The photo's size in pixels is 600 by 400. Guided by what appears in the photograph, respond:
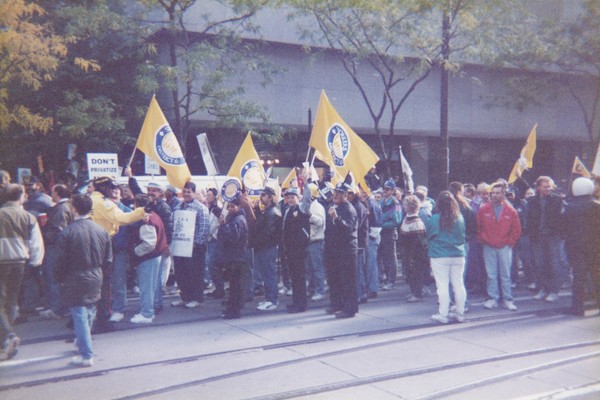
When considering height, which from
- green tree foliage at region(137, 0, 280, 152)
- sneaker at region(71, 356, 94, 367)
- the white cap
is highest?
green tree foliage at region(137, 0, 280, 152)

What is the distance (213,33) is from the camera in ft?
58.8

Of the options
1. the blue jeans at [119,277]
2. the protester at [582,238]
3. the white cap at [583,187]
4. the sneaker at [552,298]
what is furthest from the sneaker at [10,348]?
the sneaker at [552,298]

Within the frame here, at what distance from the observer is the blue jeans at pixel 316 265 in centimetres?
1073

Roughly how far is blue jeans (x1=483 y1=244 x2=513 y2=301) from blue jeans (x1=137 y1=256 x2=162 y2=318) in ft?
17.3

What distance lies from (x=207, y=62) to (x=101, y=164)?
6238mm

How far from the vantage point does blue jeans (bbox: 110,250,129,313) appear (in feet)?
29.2

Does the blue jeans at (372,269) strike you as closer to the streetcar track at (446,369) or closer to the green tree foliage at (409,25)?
the streetcar track at (446,369)

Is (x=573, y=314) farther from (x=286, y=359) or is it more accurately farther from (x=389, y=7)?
(x=389, y=7)

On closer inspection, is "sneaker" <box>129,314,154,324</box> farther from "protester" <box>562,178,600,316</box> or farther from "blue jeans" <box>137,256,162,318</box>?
"protester" <box>562,178,600,316</box>

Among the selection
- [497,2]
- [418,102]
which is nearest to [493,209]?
[497,2]

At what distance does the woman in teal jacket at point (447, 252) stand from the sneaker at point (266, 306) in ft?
8.45

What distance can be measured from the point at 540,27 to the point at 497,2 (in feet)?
20.8

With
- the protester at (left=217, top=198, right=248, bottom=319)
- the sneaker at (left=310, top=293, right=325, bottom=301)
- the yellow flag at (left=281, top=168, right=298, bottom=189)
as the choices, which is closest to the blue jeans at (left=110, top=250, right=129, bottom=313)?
the protester at (left=217, top=198, right=248, bottom=319)

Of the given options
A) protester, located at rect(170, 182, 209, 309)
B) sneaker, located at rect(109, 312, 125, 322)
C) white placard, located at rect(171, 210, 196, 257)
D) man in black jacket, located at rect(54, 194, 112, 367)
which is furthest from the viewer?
protester, located at rect(170, 182, 209, 309)
